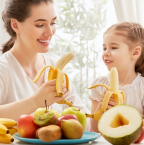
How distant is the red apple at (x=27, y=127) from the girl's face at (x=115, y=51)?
1.03 meters

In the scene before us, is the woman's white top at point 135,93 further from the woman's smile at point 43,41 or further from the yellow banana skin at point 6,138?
the yellow banana skin at point 6,138

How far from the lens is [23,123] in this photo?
1.02m

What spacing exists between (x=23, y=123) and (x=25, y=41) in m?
0.91

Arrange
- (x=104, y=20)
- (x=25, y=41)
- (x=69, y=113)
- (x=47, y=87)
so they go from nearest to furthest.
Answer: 1. (x=69, y=113)
2. (x=47, y=87)
3. (x=25, y=41)
4. (x=104, y=20)

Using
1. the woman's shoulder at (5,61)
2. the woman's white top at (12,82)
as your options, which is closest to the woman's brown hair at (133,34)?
the woman's white top at (12,82)

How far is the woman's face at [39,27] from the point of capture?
177 centimetres

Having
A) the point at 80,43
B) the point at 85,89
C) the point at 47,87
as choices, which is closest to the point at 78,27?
the point at 80,43

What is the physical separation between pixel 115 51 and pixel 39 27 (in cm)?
52

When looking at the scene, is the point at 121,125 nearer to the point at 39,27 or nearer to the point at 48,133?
the point at 48,133

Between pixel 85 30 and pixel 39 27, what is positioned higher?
pixel 85 30

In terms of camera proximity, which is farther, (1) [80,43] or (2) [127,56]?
(1) [80,43]

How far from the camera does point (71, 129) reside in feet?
3.19

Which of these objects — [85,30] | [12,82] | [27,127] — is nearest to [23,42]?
[12,82]

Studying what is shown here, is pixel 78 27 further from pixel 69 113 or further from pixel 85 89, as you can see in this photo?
pixel 69 113
